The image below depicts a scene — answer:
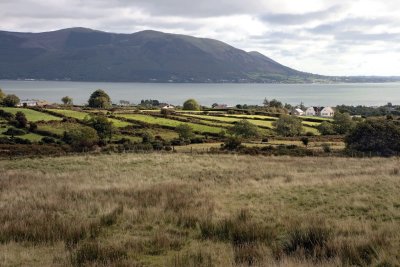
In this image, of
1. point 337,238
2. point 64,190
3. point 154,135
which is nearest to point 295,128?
point 154,135

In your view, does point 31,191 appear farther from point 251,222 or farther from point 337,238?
point 337,238

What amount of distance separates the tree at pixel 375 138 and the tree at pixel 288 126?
20.5m

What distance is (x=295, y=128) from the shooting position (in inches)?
2908

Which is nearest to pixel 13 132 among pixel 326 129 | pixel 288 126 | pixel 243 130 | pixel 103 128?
pixel 103 128

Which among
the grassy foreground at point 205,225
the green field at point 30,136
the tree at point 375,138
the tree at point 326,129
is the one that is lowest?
the green field at point 30,136

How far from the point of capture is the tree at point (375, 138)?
48.7 meters

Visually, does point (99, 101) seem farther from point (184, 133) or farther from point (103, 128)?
point (184, 133)

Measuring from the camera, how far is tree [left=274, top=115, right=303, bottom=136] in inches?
2793

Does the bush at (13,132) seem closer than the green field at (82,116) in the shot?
Yes

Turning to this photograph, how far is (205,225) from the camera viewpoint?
9867 mm

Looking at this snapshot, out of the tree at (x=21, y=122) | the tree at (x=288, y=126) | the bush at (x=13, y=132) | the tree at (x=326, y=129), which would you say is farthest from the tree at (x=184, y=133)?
the tree at (x=326, y=129)

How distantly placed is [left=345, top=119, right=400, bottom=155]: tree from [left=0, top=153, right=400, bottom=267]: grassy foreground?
33510 millimetres

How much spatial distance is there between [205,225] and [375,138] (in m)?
44.6

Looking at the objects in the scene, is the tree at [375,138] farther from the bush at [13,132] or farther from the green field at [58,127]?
the bush at [13,132]
